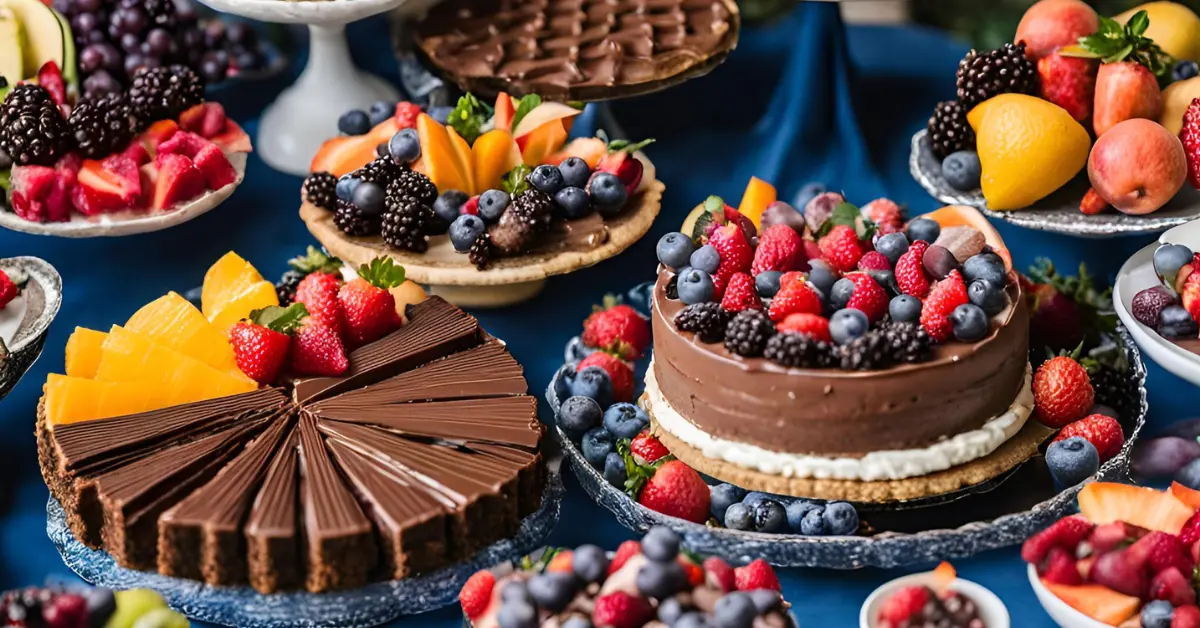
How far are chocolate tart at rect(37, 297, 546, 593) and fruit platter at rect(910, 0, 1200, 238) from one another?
40.2 inches

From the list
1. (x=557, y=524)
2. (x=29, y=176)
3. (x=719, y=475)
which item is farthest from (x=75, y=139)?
(x=719, y=475)

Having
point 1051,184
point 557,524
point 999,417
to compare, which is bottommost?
point 557,524

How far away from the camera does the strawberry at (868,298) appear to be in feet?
7.27

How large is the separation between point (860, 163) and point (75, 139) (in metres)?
1.73

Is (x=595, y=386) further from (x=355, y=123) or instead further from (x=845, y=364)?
(x=355, y=123)

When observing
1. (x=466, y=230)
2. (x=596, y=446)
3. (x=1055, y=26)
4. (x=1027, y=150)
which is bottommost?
(x=596, y=446)

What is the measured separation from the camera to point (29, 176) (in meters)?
2.82

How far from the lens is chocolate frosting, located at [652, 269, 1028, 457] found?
2.15 m

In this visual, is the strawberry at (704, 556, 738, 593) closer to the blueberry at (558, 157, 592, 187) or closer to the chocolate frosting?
the chocolate frosting

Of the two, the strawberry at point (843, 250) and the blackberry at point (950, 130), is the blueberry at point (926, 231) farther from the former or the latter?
the blackberry at point (950, 130)

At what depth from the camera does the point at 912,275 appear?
89.6 inches

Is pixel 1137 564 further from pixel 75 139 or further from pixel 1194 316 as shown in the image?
pixel 75 139

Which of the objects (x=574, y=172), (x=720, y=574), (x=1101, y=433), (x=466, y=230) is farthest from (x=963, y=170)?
(x=720, y=574)

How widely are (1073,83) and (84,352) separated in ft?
6.21
